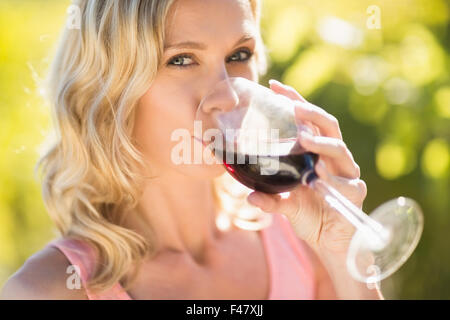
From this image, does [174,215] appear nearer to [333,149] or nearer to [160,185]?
[160,185]

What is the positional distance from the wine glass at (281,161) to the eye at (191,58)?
285mm

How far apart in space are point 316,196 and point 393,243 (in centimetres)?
46

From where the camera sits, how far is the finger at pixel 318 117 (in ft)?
6.06

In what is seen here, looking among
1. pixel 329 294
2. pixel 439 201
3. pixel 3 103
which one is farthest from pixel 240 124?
pixel 3 103

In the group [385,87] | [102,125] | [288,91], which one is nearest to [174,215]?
[102,125]

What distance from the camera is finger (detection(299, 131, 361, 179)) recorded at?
1.80 metres

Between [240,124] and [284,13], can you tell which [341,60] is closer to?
[284,13]

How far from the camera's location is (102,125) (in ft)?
7.82

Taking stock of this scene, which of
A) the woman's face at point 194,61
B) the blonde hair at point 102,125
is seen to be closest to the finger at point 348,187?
the woman's face at point 194,61

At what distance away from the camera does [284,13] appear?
9.96ft

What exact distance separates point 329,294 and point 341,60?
119cm

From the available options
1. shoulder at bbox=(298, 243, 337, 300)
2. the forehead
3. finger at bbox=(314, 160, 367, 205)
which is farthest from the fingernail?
shoulder at bbox=(298, 243, 337, 300)

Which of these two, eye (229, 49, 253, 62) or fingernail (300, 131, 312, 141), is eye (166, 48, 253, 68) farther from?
fingernail (300, 131, 312, 141)
